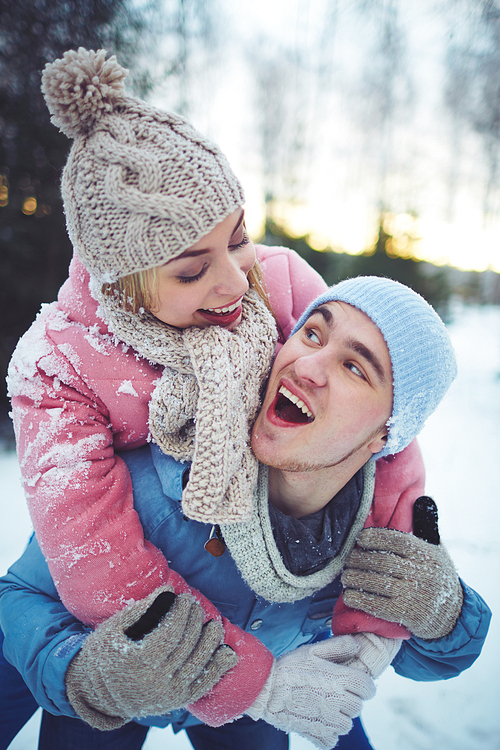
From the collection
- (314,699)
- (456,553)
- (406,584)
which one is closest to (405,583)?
(406,584)

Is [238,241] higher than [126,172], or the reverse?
[126,172]

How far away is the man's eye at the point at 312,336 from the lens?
4.58 ft

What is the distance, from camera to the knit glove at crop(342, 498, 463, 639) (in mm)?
1234

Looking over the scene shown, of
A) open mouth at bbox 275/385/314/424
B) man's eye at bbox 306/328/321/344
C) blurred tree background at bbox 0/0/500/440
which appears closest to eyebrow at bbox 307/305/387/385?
man's eye at bbox 306/328/321/344

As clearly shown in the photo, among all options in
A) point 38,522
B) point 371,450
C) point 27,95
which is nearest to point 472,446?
point 371,450

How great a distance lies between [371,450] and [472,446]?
3.58 m

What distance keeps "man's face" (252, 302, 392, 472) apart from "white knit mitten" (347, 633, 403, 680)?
0.54 metres

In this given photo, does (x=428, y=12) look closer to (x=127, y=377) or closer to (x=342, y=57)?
(x=342, y=57)

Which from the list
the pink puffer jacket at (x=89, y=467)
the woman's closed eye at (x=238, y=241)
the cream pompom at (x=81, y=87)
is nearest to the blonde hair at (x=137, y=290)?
the pink puffer jacket at (x=89, y=467)

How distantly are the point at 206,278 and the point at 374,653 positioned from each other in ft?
4.00

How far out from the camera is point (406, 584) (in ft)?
4.10

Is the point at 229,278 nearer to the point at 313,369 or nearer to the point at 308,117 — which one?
the point at 313,369

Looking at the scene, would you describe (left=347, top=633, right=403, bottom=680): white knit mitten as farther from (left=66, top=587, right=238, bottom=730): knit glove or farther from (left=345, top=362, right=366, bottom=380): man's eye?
(left=345, top=362, right=366, bottom=380): man's eye

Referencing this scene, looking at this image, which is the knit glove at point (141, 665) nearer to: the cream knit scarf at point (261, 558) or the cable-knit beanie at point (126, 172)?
the cream knit scarf at point (261, 558)
